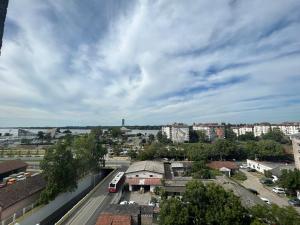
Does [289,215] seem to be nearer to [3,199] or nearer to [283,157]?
[3,199]

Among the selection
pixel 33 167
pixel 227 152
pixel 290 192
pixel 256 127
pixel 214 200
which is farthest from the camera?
pixel 256 127

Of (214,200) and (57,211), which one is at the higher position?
(214,200)

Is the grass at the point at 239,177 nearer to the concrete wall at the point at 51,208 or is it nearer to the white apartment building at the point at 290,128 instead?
the concrete wall at the point at 51,208

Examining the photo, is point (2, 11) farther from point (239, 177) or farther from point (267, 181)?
point (267, 181)

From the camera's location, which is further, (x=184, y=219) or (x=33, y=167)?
(x=33, y=167)

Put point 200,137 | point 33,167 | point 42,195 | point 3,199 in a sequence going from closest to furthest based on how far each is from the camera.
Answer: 1. point 3,199
2. point 42,195
3. point 33,167
4. point 200,137

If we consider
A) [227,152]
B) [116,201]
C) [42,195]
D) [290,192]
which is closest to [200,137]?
[227,152]
